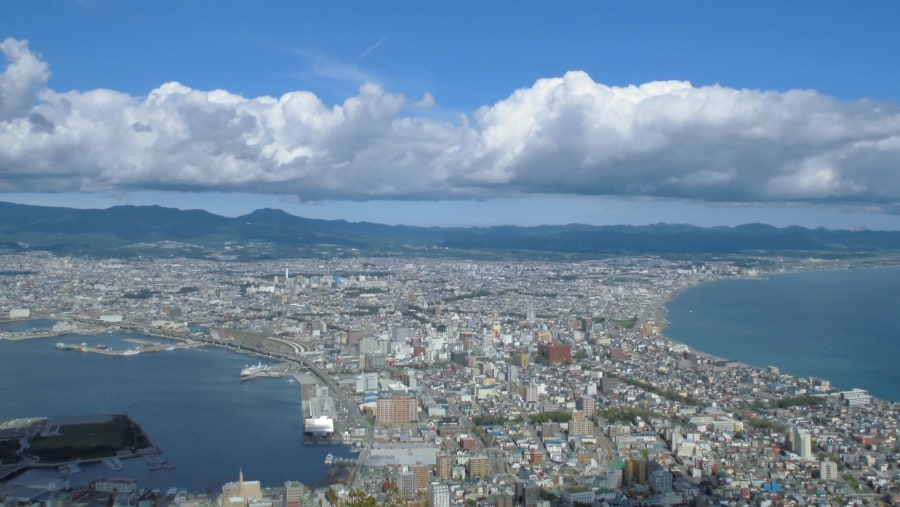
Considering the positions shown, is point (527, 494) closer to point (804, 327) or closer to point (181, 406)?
point (181, 406)

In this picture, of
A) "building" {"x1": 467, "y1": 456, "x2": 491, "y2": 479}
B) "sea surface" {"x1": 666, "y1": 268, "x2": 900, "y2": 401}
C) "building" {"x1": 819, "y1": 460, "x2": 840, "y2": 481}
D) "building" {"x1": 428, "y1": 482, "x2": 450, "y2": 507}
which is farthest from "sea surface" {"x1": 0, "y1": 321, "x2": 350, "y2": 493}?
"sea surface" {"x1": 666, "y1": 268, "x2": 900, "y2": 401}

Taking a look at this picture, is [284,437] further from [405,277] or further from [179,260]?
[179,260]

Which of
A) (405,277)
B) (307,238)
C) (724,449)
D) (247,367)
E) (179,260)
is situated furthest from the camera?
(307,238)

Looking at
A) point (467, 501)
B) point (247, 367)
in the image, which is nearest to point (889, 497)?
point (467, 501)

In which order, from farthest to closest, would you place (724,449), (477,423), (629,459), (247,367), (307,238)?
(307,238), (247,367), (477,423), (724,449), (629,459)

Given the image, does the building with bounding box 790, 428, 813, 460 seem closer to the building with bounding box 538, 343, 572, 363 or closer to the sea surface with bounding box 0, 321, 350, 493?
the sea surface with bounding box 0, 321, 350, 493

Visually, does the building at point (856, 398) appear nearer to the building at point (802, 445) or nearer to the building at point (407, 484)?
the building at point (802, 445)

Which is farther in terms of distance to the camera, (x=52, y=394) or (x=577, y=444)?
(x=52, y=394)

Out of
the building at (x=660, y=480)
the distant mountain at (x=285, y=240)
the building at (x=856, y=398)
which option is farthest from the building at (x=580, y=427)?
the distant mountain at (x=285, y=240)
